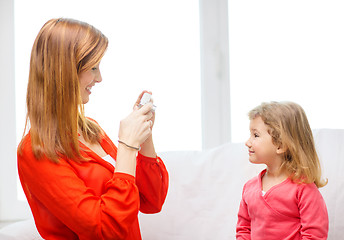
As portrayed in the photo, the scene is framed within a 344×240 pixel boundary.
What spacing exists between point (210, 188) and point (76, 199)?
2.98ft

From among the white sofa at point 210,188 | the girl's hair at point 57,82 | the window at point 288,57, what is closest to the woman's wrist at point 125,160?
the girl's hair at point 57,82

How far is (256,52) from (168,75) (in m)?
0.51

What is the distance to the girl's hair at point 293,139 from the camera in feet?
4.74

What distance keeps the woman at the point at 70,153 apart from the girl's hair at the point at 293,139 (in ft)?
1.71

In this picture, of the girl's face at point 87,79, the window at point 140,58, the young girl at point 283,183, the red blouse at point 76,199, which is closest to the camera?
the red blouse at point 76,199

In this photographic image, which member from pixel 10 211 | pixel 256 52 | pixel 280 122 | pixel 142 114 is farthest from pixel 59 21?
pixel 10 211

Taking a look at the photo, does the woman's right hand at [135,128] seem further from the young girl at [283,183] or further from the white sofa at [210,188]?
the white sofa at [210,188]

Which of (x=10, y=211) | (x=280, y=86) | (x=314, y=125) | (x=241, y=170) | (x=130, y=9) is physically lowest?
(x=10, y=211)

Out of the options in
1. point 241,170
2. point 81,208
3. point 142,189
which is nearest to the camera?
point 81,208

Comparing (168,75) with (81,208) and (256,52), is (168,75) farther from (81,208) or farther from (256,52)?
(81,208)

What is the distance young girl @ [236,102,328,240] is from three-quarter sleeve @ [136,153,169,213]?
365 mm

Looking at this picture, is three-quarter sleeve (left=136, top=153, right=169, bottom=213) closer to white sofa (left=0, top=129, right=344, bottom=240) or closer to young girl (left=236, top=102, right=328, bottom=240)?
young girl (left=236, top=102, right=328, bottom=240)

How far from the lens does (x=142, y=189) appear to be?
4.33 ft

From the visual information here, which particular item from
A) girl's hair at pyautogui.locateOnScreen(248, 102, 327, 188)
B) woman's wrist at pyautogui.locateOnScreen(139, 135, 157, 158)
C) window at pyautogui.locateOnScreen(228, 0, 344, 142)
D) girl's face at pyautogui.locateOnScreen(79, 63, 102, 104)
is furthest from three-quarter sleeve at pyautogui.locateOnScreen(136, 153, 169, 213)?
window at pyautogui.locateOnScreen(228, 0, 344, 142)
